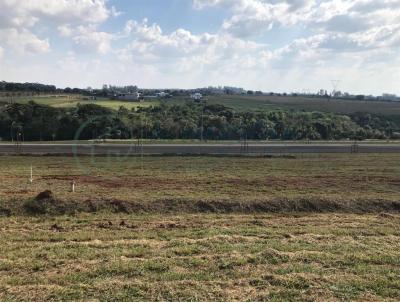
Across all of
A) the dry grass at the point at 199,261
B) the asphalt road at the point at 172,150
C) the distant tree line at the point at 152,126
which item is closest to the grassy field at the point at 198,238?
the dry grass at the point at 199,261

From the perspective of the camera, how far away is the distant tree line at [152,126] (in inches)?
2660

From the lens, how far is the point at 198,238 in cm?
1123

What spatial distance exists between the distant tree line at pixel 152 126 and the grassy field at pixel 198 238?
41.5 m

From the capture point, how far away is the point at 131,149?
145ft

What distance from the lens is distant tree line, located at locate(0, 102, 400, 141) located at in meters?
67.6

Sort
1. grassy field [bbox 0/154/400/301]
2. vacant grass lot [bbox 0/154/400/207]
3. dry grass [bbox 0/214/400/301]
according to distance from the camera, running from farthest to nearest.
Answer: vacant grass lot [bbox 0/154/400/207], grassy field [bbox 0/154/400/301], dry grass [bbox 0/214/400/301]

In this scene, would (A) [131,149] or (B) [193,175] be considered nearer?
(B) [193,175]

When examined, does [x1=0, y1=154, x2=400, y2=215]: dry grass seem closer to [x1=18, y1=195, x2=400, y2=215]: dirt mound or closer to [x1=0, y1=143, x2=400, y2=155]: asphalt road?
[x1=18, y1=195, x2=400, y2=215]: dirt mound

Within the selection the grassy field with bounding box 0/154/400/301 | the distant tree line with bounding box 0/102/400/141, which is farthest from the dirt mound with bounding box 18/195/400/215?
the distant tree line with bounding box 0/102/400/141

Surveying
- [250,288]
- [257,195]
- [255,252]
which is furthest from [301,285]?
[257,195]

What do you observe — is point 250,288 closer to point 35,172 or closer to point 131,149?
point 35,172

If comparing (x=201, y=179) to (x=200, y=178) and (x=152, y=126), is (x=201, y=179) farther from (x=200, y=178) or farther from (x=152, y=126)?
(x=152, y=126)

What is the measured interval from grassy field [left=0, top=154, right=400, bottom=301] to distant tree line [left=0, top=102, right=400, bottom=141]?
136 ft

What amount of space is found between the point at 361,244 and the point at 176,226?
519cm
